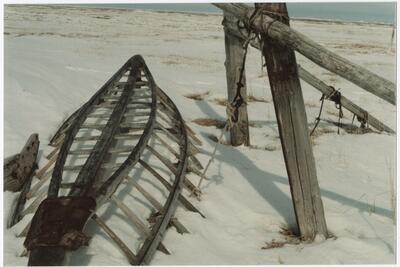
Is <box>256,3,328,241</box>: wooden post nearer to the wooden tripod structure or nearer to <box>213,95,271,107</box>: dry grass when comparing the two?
the wooden tripod structure

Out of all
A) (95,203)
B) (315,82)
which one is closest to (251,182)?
(315,82)

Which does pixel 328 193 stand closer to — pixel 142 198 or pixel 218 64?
pixel 142 198

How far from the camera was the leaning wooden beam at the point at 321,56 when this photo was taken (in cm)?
289

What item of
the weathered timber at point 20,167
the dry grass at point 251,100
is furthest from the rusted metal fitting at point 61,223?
the dry grass at point 251,100

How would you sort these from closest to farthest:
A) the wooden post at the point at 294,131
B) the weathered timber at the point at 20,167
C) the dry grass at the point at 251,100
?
the wooden post at the point at 294,131 < the weathered timber at the point at 20,167 < the dry grass at the point at 251,100

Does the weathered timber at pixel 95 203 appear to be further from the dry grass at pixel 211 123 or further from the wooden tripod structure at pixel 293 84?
the dry grass at pixel 211 123

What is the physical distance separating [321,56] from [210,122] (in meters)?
5.43

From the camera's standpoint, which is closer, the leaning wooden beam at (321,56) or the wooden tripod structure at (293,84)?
the leaning wooden beam at (321,56)

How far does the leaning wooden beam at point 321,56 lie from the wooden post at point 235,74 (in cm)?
255

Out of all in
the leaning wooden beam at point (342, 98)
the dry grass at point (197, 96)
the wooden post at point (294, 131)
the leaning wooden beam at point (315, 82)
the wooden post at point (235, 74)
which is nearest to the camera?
the wooden post at point (294, 131)

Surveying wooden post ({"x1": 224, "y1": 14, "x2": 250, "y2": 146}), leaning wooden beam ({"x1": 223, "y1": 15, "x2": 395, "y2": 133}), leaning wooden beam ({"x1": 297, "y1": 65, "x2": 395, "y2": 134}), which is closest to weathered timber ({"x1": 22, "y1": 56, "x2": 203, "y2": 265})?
wooden post ({"x1": 224, "y1": 14, "x2": 250, "y2": 146})

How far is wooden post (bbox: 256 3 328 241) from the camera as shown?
3543 mm

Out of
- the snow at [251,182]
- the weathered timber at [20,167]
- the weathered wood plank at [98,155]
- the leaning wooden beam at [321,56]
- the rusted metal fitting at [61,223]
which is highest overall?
the leaning wooden beam at [321,56]

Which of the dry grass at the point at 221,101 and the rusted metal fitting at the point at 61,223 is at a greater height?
the rusted metal fitting at the point at 61,223
